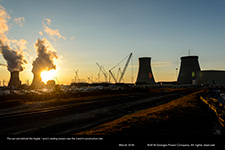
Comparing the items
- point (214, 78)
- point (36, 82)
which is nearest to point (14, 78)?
point (36, 82)

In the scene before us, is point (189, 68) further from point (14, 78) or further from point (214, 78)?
point (14, 78)

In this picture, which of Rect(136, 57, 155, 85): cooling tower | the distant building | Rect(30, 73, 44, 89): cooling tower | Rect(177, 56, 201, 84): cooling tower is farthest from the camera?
Rect(136, 57, 155, 85): cooling tower

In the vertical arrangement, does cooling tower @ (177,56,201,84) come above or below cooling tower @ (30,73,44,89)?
above

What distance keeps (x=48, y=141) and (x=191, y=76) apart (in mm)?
109536

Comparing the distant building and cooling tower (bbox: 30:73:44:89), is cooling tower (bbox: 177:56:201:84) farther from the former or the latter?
cooling tower (bbox: 30:73:44:89)

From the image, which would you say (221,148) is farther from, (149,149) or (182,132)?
(182,132)

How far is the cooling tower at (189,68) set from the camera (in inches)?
4077

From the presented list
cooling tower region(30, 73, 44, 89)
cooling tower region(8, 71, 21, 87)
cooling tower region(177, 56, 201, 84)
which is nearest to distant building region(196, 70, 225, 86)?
cooling tower region(177, 56, 201, 84)

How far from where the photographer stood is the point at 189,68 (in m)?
105

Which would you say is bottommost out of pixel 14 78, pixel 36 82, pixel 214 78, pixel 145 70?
pixel 36 82

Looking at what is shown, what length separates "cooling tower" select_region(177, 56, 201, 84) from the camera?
10356 cm

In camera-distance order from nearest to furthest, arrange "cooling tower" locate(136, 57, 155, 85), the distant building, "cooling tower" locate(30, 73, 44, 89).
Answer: "cooling tower" locate(30, 73, 44, 89) < the distant building < "cooling tower" locate(136, 57, 155, 85)

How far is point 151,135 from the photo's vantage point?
29.5ft

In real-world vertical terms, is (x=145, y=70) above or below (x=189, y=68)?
below
